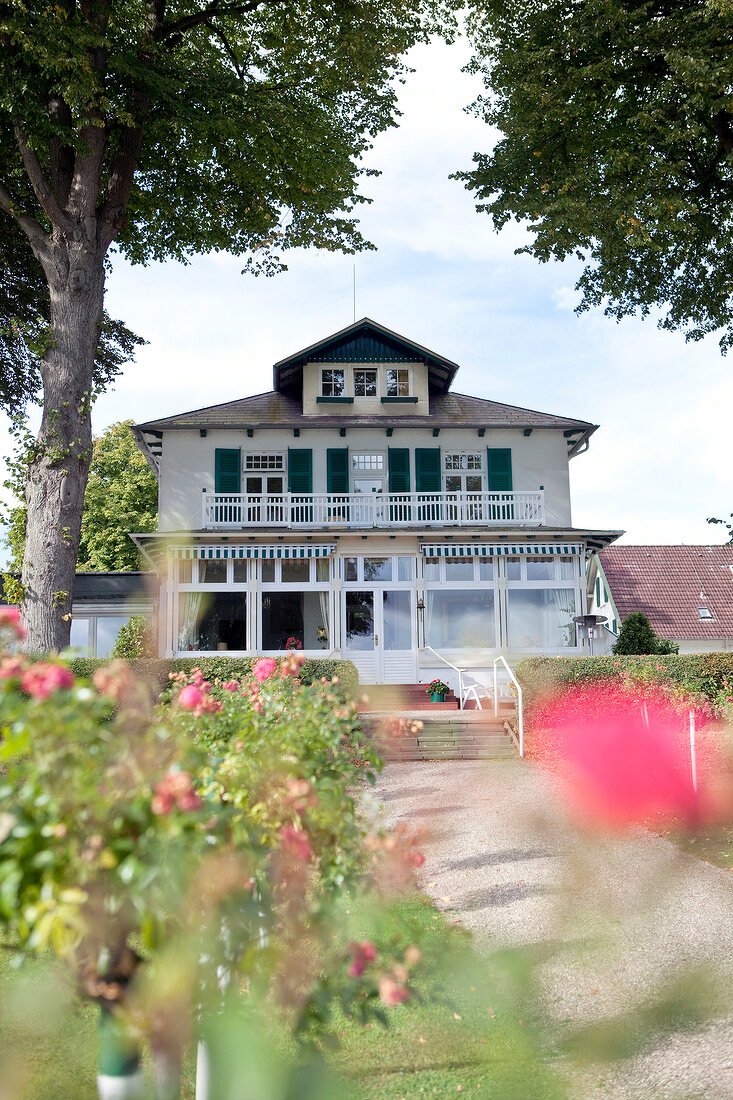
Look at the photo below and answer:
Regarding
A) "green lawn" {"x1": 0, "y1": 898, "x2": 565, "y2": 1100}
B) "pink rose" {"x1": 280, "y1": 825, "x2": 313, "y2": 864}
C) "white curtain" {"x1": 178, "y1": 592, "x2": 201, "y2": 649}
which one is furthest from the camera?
"white curtain" {"x1": 178, "y1": 592, "x2": 201, "y2": 649}

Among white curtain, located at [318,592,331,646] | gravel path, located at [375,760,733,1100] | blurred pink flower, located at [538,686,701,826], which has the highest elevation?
white curtain, located at [318,592,331,646]

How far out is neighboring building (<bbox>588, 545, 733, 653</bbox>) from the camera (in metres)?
27.6

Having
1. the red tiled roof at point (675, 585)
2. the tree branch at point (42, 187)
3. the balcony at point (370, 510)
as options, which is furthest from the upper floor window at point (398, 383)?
the tree branch at point (42, 187)

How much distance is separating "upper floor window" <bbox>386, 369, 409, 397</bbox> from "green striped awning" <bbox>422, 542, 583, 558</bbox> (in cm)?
537

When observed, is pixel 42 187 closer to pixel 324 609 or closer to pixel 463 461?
pixel 324 609

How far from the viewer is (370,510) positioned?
21.8m

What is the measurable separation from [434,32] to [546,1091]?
712 inches

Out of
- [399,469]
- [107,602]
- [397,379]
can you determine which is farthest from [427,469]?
[107,602]

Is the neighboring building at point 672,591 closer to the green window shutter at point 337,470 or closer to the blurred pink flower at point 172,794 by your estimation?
the green window shutter at point 337,470

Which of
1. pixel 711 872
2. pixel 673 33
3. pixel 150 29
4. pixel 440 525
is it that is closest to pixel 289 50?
pixel 150 29

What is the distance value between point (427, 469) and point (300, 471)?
143 inches

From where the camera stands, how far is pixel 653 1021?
15.9 ft

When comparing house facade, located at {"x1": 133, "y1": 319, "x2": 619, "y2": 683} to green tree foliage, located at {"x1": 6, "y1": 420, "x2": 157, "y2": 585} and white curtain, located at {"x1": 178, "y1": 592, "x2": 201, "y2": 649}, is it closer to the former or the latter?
white curtain, located at {"x1": 178, "y1": 592, "x2": 201, "y2": 649}

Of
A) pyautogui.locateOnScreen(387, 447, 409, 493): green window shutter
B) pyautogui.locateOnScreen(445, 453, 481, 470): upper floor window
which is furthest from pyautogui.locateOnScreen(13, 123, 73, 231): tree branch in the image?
pyautogui.locateOnScreen(445, 453, 481, 470): upper floor window
